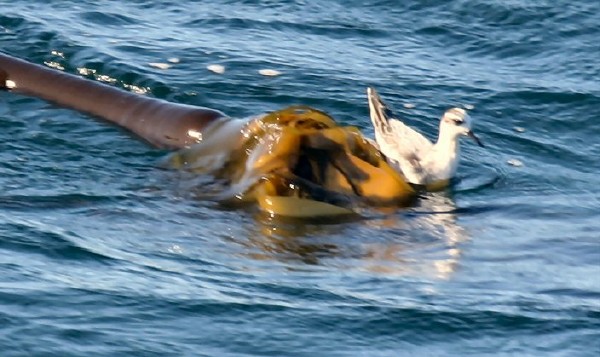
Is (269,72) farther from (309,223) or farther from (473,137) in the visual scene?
(309,223)

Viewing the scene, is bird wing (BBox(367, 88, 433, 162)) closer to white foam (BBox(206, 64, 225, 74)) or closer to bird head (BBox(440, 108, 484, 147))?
bird head (BBox(440, 108, 484, 147))

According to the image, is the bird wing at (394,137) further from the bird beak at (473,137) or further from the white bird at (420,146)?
the bird beak at (473,137)

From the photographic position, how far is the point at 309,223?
724 cm

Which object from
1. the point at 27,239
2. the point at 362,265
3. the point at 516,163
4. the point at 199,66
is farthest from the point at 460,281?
the point at 199,66

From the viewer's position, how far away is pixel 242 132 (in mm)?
8094

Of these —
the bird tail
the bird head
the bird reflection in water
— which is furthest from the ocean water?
the bird tail

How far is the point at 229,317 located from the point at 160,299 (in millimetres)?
328

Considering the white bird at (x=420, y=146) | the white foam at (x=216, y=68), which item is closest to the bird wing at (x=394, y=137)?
the white bird at (x=420, y=146)

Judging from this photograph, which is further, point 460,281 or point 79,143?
point 79,143

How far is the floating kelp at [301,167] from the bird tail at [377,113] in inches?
34.8

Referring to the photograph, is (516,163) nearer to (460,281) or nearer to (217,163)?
(217,163)

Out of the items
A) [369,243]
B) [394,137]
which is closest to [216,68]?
[394,137]

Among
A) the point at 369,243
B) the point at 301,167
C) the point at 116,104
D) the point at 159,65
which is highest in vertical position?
the point at 159,65

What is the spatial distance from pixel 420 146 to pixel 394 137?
0.18 metres
